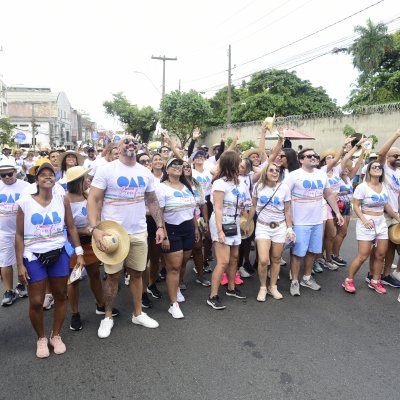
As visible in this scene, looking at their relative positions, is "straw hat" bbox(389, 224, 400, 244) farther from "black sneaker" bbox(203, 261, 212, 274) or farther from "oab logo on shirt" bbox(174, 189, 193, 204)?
"oab logo on shirt" bbox(174, 189, 193, 204)

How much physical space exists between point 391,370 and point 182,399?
1.80m

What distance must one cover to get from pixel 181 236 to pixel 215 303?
938 millimetres

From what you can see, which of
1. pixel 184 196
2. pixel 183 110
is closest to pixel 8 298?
pixel 184 196

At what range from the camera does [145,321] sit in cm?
386

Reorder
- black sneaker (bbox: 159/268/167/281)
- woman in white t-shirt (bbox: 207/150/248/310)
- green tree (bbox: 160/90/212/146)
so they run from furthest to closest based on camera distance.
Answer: green tree (bbox: 160/90/212/146) < black sneaker (bbox: 159/268/167/281) < woman in white t-shirt (bbox: 207/150/248/310)

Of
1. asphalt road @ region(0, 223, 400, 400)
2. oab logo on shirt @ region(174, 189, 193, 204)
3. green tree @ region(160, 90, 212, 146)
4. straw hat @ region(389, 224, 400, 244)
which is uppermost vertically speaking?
green tree @ region(160, 90, 212, 146)

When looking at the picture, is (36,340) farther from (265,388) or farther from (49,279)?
(265,388)

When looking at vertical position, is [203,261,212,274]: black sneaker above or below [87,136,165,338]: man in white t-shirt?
below

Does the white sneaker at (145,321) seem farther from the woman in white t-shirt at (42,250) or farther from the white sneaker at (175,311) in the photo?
the woman in white t-shirt at (42,250)

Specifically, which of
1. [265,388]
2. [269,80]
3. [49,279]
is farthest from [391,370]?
[269,80]

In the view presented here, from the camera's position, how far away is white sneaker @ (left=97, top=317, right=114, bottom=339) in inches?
143

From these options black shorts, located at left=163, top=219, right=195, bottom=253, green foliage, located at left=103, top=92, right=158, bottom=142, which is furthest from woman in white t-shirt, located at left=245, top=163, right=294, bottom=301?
green foliage, located at left=103, top=92, right=158, bottom=142

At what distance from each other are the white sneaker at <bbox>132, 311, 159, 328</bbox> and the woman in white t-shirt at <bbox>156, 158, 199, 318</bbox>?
305 millimetres

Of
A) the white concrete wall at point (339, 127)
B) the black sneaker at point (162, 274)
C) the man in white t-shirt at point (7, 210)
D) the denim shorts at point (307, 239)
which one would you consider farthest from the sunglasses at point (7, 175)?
the white concrete wall at point (339, 127)
